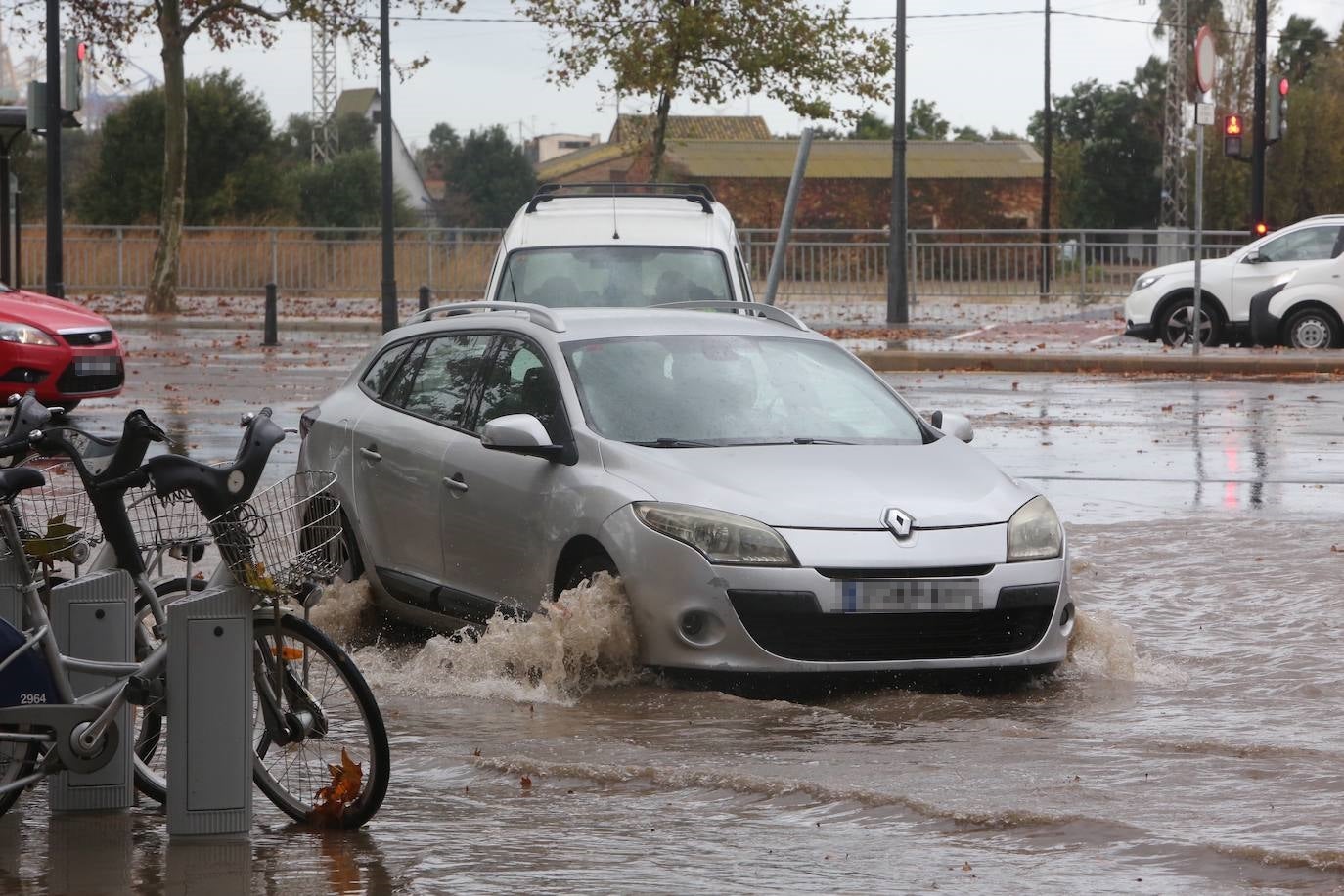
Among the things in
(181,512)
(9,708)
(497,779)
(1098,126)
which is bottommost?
(497,779)

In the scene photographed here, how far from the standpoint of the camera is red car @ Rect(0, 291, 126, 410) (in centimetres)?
1661

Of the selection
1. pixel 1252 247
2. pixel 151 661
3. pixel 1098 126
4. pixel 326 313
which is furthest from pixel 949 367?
pixel 1098 126

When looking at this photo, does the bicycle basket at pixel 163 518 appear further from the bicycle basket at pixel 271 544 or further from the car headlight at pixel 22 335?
the car headlight at pixel 22 335

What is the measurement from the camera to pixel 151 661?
17.5 feet

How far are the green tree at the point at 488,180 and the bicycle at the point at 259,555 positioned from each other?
275 feet

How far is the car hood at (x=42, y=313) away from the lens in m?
16.8

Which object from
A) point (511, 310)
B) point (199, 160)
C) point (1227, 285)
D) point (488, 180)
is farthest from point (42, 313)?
point (488, 180)

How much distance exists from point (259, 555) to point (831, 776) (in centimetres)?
185

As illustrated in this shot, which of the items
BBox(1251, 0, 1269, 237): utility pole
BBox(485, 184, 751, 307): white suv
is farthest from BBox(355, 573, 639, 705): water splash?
BBox(1251, 0, 1269, 237): utility pole

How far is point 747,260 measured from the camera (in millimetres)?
35375

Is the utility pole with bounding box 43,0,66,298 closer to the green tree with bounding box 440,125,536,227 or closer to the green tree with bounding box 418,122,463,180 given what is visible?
the green tree with bounding box 440,125,536,227

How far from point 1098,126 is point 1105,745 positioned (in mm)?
86109

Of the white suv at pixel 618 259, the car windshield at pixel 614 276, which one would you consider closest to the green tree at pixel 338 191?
the white suv at pixel 618 259

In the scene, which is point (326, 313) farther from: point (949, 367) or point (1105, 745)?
point (1105, 745)
